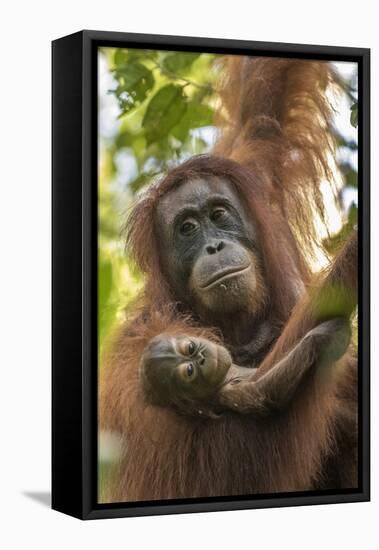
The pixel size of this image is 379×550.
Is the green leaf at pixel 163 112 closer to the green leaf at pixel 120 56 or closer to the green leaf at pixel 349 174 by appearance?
the green leaf at pixel 120 56

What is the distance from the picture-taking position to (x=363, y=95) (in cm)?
580

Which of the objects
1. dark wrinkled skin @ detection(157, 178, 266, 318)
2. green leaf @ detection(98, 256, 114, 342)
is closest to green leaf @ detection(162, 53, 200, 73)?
dark wrinkled skin @ detection(157, 178, 266, 318)

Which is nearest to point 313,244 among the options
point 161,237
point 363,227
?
point 363,227

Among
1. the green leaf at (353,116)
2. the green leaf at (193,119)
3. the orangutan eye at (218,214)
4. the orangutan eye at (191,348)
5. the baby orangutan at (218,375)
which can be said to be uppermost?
the green leaf at (353,116)

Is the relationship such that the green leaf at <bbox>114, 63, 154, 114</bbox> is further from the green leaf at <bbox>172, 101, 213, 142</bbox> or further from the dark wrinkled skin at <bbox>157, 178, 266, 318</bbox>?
the dark wrinkled skin at <bbox>157, 178, 266, 318</bbox>

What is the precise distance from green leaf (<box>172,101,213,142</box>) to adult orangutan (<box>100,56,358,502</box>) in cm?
8

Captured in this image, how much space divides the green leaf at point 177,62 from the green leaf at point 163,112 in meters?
0.06

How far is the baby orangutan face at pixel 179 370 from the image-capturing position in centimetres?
531

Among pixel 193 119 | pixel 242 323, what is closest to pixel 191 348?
pixel 242 323

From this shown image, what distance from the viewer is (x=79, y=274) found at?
520 cm

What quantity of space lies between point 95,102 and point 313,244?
3.37 ft

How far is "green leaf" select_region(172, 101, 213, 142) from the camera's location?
5.39 metres

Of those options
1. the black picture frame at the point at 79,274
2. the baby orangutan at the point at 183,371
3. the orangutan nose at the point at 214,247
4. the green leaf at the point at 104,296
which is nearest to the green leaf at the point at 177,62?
the black picture frame at the point at 79,274

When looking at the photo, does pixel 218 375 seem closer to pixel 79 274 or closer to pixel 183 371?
pixel 183 371
